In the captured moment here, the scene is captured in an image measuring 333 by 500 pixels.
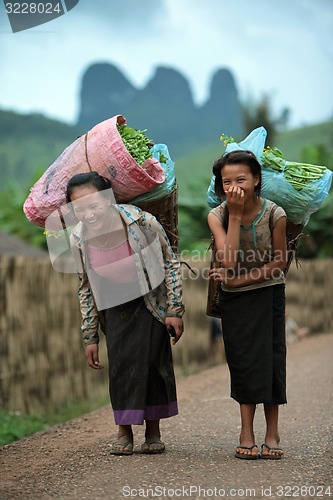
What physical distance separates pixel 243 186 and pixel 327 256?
14.4 m

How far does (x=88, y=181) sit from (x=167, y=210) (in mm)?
590

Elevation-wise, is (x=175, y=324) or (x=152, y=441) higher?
(x=175, y=324)

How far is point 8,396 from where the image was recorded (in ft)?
31.2

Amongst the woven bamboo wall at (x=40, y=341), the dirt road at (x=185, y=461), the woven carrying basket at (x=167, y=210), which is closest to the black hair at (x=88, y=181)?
the woven carrying basket at (x=167, y=210)

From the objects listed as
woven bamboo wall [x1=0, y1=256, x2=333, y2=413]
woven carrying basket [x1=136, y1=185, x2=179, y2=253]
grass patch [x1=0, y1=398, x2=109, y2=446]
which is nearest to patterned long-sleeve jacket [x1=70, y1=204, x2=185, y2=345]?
woven carrying basket [x1=136, y1=185, x2=179, y2=253]

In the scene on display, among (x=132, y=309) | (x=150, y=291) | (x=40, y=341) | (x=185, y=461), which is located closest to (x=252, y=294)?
(x=150, y=291)

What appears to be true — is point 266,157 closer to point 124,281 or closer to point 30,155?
point 124,281

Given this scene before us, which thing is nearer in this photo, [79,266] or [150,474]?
[150,474]

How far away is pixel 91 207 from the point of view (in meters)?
4.73

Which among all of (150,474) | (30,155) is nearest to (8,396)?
(150,474)

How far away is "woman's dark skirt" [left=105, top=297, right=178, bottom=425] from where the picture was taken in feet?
15.9

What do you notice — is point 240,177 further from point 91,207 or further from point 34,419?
point 34,419

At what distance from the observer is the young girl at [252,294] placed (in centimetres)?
460

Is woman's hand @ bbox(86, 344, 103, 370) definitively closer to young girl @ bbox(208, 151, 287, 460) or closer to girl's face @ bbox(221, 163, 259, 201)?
young girl @ bbox(208, 151, 287, 460)
